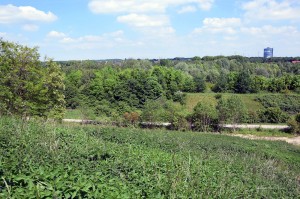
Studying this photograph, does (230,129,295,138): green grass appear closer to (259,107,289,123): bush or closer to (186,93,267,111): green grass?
(259,107,289,123): bush

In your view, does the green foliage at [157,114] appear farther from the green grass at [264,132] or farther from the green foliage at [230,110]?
the green grass at [264,132]

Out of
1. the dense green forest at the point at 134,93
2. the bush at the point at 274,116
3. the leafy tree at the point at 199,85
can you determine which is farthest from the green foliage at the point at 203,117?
the leafy tree at the point at 199,85

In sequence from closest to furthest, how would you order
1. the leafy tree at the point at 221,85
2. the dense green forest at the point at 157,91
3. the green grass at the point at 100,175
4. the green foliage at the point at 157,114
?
the green grass at the point at 100,175
the green foliage at the point at 157,114
the dense green forest at the point at 157,91
the leafy tree at the point at 221,85

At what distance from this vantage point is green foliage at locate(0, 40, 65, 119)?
2623 centimetres

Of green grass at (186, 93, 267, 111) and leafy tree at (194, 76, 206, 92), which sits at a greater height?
leafy tree at (194, 76, 206, 92)

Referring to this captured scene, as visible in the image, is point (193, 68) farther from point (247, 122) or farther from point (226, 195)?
point (226, 195)

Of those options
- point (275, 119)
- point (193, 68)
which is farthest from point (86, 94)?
point (193, 68)

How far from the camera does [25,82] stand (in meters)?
27.0

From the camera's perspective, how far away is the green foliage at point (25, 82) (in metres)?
26.2

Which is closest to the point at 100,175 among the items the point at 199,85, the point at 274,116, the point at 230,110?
the point at 230,110

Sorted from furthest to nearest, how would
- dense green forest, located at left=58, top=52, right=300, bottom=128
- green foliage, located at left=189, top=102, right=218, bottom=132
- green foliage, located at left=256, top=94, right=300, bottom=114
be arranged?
green foliage, located at left=256, top=94, right=300, bottom=114 < dense green forest, located at left=58, top=52, right=300, bottom=128 < green foliage, located at left=189, top=102, right=218, bottom=132

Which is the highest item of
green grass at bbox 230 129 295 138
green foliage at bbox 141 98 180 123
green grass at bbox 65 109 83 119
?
green foliage at bbox 141 98 180 123

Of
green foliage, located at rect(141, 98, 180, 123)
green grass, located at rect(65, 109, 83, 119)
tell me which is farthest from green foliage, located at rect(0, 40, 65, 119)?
green grass, located at rect(65, 109, 83, 119)

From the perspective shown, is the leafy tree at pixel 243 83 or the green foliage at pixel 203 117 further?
the leafy tree at pixel 243 83
